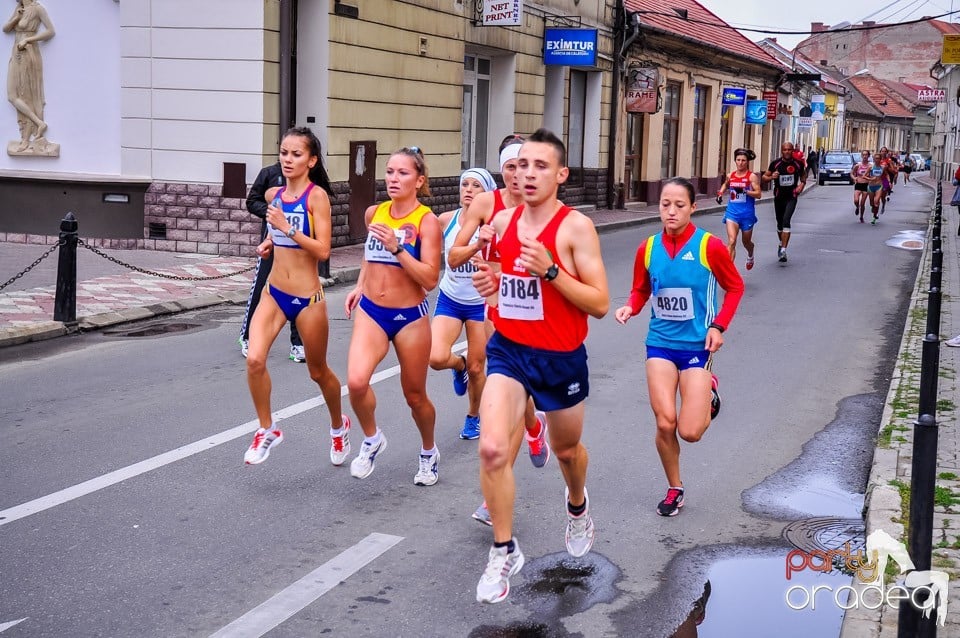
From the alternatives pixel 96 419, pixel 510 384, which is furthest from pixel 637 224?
pixel 510 384

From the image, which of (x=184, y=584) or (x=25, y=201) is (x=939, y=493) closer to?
(x=184, y=584)

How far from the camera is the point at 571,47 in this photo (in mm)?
26859

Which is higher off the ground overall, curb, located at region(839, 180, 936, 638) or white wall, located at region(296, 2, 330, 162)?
white wall, located at region(296, 2, 330, 162)

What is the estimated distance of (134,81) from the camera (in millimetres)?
17234

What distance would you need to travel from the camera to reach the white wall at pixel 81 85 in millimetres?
17453

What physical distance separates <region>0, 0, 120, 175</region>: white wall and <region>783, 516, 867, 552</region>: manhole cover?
14.2 meters

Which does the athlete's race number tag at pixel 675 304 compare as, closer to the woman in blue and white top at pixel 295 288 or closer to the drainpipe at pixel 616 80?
the woman in blue and white top at pixel 295 288

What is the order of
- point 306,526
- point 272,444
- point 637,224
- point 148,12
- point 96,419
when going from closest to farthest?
point 306,526
point 272,444
point 96,419
point 148,12
point 637,224

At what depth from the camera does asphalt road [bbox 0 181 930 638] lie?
4.58 meters

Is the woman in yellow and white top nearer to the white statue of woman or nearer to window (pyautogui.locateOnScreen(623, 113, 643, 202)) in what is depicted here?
the white statue of woman

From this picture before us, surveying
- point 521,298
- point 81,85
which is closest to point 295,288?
point 521,298

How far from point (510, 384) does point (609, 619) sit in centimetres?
102

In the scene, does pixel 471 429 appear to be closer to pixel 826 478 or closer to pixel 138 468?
pixel 138 468

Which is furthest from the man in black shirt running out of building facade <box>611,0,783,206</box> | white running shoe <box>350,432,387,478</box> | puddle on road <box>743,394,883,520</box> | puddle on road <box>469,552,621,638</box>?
puddle on road <box>469,552,621,638</box>
